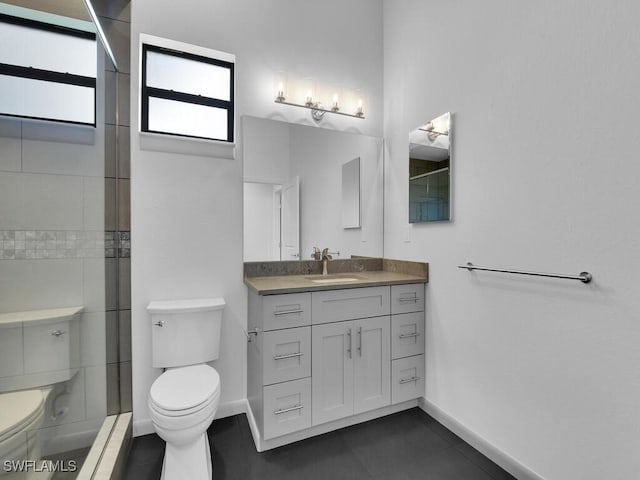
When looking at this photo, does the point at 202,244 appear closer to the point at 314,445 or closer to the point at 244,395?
the point at 244,395

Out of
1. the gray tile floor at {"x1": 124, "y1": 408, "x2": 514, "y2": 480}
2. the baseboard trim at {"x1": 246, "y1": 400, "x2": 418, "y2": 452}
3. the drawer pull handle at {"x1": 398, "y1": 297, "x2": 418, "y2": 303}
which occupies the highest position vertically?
the drawer pull handle at {"x1": 398, "y1": 297, "x2": 418, "y2": 303}

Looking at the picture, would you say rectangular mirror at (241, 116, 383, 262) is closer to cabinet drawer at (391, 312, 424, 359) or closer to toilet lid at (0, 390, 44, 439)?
cabinet drawer at (391, 312, 424, 359)

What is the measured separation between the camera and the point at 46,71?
1.49m

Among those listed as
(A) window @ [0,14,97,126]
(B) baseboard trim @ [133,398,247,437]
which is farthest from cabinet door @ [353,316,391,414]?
(A) window @ [0,14,97,126]

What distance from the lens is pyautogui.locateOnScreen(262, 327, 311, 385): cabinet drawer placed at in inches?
67.9

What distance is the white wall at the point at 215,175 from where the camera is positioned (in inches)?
76.1

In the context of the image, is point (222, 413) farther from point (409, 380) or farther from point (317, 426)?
point (409, 380)

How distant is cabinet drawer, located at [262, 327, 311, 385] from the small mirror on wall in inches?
43.3

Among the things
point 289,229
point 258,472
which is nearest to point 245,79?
point 289,229

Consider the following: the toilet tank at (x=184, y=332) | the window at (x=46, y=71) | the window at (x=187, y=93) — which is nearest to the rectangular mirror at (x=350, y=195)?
the window at (x=187, y=93)

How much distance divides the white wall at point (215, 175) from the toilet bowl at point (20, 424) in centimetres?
68

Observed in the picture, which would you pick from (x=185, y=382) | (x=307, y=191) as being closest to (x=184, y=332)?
(x=185, y=382)

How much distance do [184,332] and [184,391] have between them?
41cm

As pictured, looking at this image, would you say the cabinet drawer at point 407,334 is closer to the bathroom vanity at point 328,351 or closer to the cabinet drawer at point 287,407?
the bathroom vanity at point 328,351
